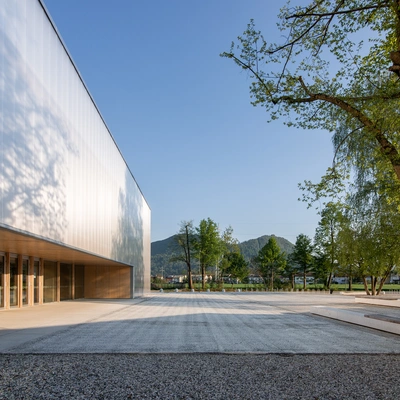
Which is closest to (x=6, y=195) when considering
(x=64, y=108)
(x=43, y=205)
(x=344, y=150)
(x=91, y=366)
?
(x=43, y=205)

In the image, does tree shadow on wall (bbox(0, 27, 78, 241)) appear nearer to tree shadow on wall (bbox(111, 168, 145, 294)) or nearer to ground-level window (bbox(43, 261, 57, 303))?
ground-level window (bbox(43, 261, 57, 303))

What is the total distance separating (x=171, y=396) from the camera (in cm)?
488

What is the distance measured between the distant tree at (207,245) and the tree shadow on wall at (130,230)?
18710 mm

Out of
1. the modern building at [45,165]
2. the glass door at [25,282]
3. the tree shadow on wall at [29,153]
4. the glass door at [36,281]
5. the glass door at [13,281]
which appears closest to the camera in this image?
the tree shadow on wall at [29,153]

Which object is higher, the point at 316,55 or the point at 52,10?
the point at 52,10

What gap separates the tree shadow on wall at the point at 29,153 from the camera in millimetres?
8609

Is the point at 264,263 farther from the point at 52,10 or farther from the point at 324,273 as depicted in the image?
the point at 52,10

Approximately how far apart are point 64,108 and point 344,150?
8128 millimetres

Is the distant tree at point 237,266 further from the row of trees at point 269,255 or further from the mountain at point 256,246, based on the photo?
the mountain at point 256,246

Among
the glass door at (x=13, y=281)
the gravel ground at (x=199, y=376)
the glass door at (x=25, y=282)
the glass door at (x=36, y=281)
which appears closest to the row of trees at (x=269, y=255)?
the glass door at (x=36, y=281)

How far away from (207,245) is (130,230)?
85.6 ft

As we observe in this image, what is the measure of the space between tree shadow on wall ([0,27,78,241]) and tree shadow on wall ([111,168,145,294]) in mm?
10363

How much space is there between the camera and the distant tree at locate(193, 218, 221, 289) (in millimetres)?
53844

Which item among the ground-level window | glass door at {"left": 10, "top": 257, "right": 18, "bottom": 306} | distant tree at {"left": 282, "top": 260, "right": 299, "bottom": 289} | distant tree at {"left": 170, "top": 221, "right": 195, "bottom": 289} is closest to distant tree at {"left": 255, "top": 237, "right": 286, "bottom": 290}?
distant tree at {"left": 282, "top": 260, "right": 299, "bottom": 289}
